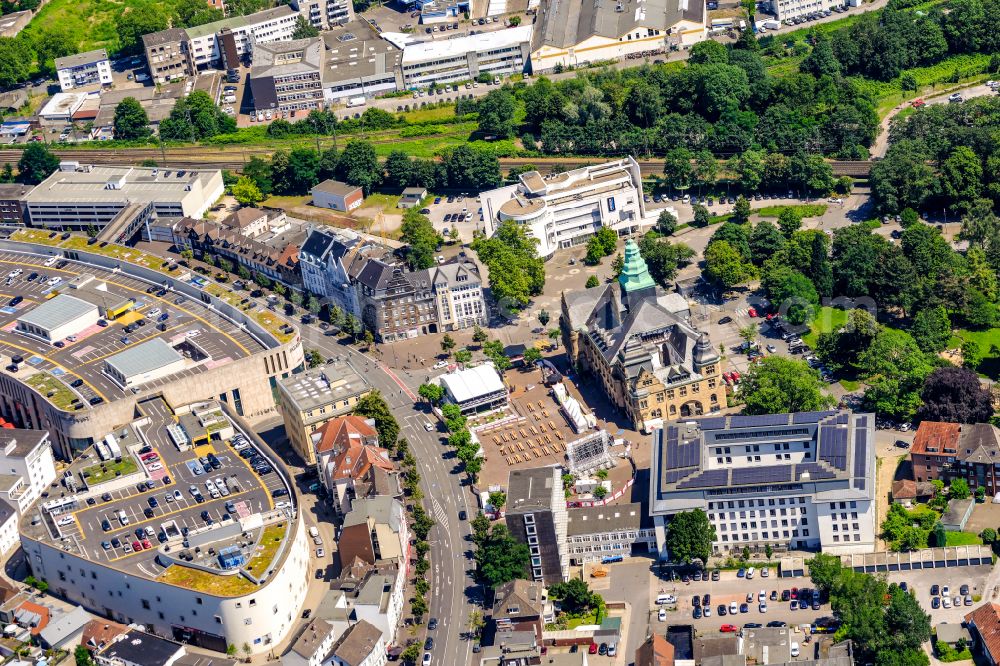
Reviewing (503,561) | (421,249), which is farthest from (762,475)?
(421,249)

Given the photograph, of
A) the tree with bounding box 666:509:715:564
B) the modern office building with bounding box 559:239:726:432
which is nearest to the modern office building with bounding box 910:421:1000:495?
the tree with bounding box 666:509:715:564

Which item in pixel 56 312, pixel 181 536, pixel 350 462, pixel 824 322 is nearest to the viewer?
pixel 181 536

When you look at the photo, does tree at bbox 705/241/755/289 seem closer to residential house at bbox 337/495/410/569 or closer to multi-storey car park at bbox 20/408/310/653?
residential house at bbox 337/495/410/569

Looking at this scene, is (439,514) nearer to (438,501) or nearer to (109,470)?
(438,501)

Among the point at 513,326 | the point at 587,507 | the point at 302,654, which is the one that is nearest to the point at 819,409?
the point at 587,507

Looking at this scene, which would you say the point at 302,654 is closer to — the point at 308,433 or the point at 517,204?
the point at 308,433

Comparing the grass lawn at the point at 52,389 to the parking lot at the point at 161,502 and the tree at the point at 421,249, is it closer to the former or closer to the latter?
the parking lot at the point at 161,502
